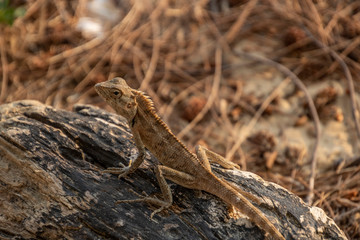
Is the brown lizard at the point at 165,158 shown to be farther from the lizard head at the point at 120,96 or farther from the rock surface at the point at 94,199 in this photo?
the rock surface at the point at 94,199

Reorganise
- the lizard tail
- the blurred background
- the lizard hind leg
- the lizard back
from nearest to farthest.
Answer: the lizard tail < the lizard hind leg < the lizard back < the blurred background

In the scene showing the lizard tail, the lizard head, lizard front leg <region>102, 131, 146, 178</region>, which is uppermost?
the lizard head

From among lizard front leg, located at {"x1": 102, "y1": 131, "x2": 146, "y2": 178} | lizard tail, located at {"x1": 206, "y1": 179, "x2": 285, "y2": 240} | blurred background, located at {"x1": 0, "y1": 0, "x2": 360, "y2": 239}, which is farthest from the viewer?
blurred background, located at {"x1": 0, "y1": 0, "x2": 360, "y2": 239}

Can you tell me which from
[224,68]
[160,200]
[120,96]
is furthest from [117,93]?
[224,68]

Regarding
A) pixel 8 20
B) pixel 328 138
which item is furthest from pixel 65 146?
pixel 328 138

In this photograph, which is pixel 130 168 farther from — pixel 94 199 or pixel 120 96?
pixel 120 96

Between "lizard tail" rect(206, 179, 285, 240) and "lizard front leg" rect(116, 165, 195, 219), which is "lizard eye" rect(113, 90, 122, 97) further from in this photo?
"lizard tail" rect(206, 179, 285, 240)

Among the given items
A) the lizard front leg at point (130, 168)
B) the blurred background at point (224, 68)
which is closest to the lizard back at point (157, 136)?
the lizard front leg at point (130, 168)

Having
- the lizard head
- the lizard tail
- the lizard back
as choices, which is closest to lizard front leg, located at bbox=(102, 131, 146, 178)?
the lizard back

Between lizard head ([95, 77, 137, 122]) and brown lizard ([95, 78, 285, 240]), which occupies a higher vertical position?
lizard head ([95, 77, 137, 122])
